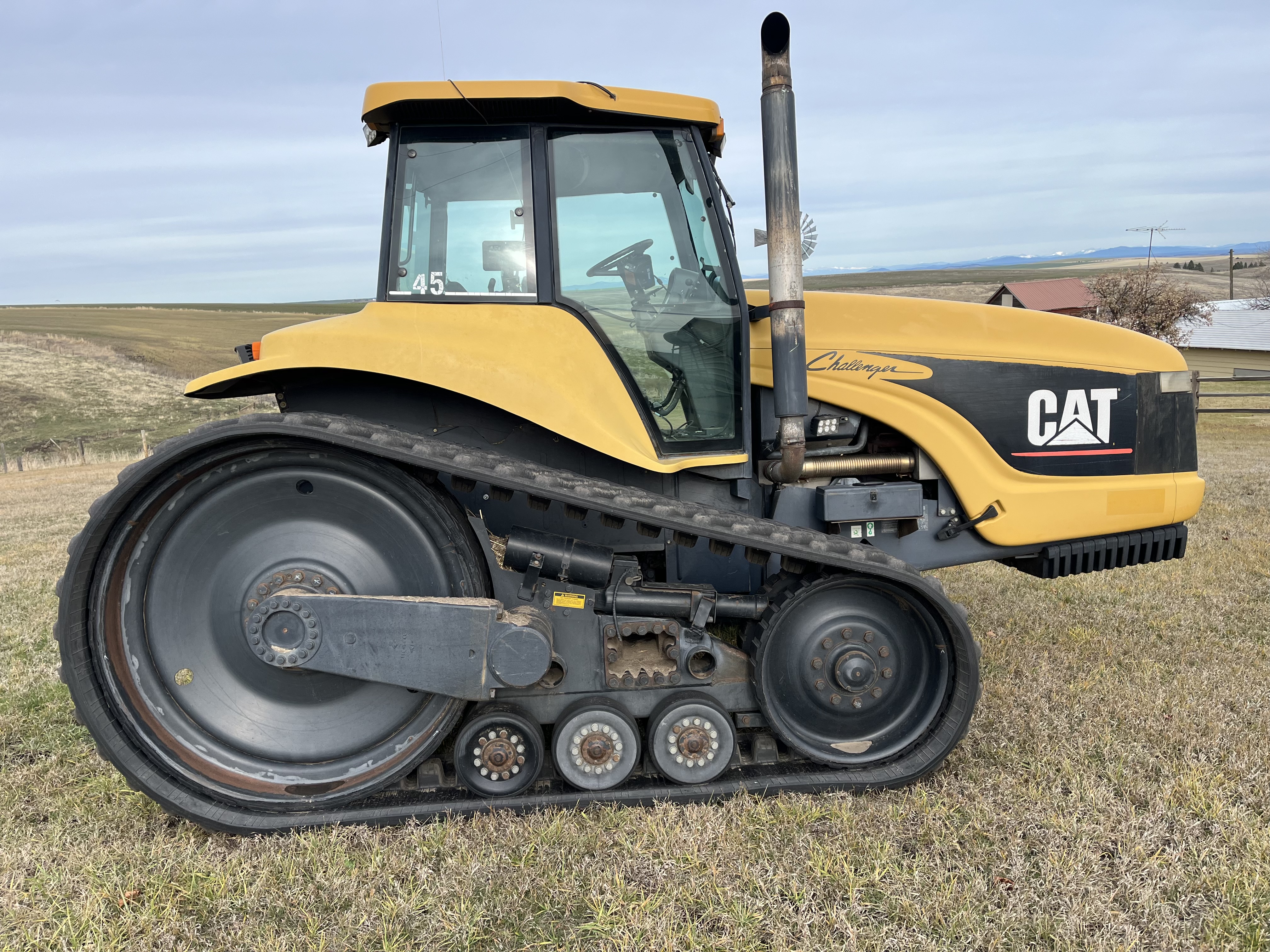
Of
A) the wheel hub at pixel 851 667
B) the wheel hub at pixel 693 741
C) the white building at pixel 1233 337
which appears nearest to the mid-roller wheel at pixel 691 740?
the wheel hub at pixel 693 741

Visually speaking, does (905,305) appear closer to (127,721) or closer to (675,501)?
(675,501)

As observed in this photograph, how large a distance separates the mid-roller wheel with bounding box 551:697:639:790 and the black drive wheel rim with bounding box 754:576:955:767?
58cm

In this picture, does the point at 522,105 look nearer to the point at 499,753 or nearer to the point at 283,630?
the point at 283,630

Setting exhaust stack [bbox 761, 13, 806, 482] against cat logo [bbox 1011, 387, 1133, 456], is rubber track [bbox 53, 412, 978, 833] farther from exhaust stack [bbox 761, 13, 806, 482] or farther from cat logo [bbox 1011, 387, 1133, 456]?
cat logo [bbox 1011, 387, 1133, 456]

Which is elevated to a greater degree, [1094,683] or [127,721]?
[127,721]

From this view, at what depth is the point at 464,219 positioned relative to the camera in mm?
3383

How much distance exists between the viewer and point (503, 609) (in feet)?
10.7

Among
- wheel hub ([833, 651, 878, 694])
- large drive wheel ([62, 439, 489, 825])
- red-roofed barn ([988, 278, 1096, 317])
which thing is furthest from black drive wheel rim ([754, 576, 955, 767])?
red-roofed barn ([988, 278, 1096, 317])

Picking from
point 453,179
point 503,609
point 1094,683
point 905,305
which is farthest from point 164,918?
point 1094,683

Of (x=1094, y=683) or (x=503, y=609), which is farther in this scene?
(x=1094, y=683)

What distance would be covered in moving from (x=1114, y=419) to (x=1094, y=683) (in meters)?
1.42

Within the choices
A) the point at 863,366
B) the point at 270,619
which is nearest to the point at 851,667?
the point at 863,366

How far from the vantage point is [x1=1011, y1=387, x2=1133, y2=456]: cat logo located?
12.7ft

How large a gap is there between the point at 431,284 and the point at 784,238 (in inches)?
55.4
